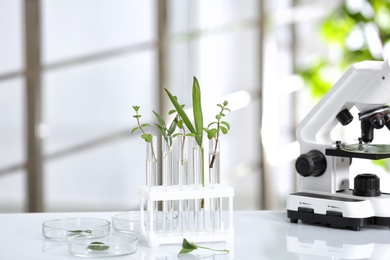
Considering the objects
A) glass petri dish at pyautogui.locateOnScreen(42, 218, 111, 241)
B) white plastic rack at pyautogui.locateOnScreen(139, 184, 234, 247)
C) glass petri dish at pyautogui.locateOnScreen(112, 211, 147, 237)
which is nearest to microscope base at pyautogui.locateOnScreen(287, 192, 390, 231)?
white plastic rack at pyautogui.locateOnScreen(139, 184, 234, 247)

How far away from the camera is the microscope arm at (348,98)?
2.08 metres

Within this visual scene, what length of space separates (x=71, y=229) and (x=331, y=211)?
27.1 inches

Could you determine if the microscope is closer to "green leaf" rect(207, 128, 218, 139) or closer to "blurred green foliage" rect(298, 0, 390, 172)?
"green leaf" rect(207, 128, 218, 139)

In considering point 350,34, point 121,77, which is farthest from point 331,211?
point 121,77

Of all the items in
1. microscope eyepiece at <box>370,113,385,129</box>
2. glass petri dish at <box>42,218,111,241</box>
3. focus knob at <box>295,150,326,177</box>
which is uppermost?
microscope eyepiece at <box>370,113,385,129</box>

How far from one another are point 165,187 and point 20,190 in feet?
11.5

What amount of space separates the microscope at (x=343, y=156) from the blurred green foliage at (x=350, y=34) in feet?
8.87

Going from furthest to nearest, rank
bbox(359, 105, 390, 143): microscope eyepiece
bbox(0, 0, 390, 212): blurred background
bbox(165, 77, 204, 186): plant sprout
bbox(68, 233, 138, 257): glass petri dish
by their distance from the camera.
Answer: bbox(0, 0, 390, 212): blurred background
bbox(359, 105, 390, 143): microscope eyepiece
bbox(165, 77, 204, 186): plant sprout
bbox(68, 233, 138, 257): glass petri dish

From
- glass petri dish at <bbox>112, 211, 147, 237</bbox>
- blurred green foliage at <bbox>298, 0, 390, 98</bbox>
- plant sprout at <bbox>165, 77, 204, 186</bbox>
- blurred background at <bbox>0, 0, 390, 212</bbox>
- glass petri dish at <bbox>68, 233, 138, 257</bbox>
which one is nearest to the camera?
glass petri dish at <bbox>68, 233, 138, 257</bbox>

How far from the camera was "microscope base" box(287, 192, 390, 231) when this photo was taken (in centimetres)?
207

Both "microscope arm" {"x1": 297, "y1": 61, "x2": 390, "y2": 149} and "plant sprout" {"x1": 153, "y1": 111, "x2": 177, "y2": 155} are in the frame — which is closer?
"plant sprout" {"x1": 153, "y1": 111, "x2": 177, "y2": 155}

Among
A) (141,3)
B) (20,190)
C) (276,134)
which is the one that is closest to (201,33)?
(141,3)

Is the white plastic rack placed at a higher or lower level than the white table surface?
Result: higher

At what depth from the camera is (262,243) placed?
1.95 metres
